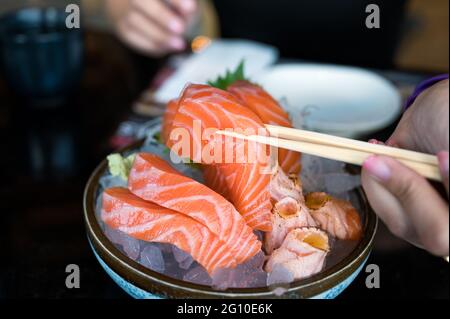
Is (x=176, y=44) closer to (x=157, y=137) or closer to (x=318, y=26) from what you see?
(x=318, y=26)

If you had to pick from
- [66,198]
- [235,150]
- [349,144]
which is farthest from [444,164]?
[66,198]

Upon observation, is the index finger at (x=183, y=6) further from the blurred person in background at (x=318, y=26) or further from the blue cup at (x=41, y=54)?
the blue cup at (x=41, y=54)

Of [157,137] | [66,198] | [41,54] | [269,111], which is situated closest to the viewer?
[269,111]

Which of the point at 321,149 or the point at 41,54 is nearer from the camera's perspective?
the point at 321,149

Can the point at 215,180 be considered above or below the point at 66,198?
above

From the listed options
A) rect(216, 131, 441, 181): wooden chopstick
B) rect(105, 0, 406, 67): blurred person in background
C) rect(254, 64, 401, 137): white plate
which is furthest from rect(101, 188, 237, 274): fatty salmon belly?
rect(105, 0, 406, 67): blurred person in background

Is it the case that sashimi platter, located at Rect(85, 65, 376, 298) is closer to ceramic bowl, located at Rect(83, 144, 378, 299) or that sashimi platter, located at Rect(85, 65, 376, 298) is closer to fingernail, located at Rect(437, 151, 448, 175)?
ceramic bowl, located at Rect(83, 144, 378, 299)
